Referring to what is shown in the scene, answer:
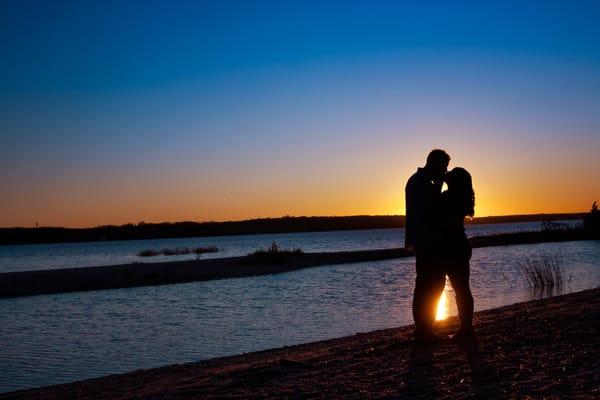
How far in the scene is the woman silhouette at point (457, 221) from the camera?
7.62 metres

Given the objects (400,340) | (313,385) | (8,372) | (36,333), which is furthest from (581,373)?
(36,333)

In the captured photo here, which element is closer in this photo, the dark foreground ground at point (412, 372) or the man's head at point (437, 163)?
the dark foreground ground at point (412, 372)

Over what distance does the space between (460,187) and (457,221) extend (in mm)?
391

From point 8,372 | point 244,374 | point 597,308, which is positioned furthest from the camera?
point 8,372

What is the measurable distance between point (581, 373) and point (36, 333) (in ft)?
40.8

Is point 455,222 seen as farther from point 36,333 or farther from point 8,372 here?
point 36,333

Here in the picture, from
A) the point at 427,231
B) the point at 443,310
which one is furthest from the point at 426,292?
the point at 443,310

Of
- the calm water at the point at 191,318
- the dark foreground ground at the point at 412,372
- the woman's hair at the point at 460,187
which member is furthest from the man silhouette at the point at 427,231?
the calm water at the point at 191,318

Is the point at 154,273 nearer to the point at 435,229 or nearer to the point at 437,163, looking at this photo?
the point at 435,229

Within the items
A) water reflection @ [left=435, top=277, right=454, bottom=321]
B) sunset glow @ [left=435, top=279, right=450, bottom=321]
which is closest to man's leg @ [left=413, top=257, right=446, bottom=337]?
water reflection @ [left=435, top=277, right=454, bottom=321]

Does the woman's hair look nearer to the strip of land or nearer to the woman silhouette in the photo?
the woman silhouette

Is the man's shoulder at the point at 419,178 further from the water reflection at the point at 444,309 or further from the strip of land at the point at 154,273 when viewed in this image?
the strip of land at the point at 154,273

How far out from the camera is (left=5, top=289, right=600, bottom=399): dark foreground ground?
18.2 ft

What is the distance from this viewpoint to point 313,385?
6.29 metres
